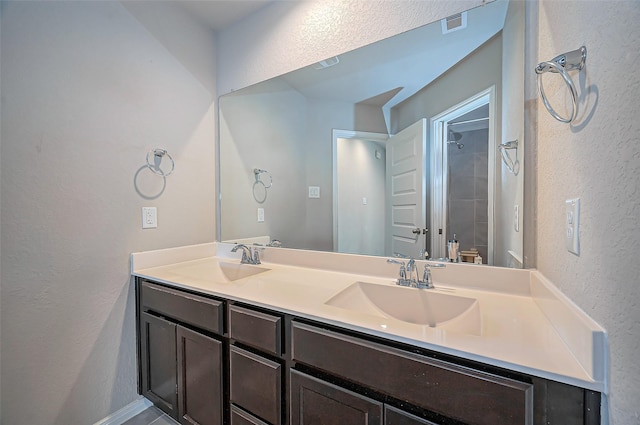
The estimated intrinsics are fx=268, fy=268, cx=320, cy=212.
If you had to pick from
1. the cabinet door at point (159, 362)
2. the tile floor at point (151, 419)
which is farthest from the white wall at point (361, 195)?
the tile floor at point (151, 419)

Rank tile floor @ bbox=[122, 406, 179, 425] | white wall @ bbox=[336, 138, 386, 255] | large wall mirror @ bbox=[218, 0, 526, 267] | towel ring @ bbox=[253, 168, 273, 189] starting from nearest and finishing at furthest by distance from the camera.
A: large wall mirror @ bbox=[218, 0, 526, 267] < white wall @ bbox=[336, 138, 386, 255] < tile floor @ bbox=[122, 406, 179, 425] < towel ring @ bbox=[253, 168, 273, 189]

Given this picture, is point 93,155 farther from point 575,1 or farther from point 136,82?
point 575,1

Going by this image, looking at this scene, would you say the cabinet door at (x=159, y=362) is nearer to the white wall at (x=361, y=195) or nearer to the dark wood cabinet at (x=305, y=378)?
the dark wood cabinet at (x=305, y=378)

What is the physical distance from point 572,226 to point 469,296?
46 cm

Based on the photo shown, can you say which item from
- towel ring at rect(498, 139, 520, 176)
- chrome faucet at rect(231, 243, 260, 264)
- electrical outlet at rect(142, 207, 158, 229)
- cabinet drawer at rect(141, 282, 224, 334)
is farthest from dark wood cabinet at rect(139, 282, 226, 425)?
towel ring at rect(498, 139, 520, 176)

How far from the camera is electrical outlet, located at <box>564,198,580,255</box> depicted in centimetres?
64

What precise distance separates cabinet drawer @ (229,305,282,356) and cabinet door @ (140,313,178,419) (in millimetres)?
457

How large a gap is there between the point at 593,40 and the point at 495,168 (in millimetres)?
570

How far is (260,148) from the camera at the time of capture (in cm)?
183

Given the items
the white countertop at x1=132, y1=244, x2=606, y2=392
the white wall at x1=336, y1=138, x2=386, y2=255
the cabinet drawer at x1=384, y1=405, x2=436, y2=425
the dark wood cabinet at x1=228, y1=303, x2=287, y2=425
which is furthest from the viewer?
the white wall at x1=336, y1=138, x2=386, y2=255

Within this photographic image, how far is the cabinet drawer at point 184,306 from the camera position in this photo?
3.73ft

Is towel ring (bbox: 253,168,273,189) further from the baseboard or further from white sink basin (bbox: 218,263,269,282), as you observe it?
the baseboard

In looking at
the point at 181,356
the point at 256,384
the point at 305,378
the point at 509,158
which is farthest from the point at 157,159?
the point at 509,158

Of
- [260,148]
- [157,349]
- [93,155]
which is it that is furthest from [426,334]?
[93,155]
